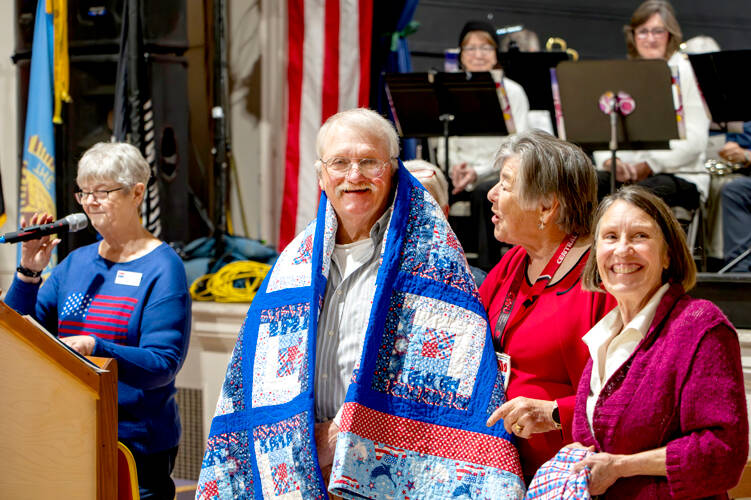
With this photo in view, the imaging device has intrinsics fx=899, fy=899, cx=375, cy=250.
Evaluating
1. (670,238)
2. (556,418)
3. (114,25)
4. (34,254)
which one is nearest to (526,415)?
A: (556,418)

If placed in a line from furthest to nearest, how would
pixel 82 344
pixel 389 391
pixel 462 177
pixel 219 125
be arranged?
pixel 462 177
pixel 219 125
pixel 82 344
pixel 389 391

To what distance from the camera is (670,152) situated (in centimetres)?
499

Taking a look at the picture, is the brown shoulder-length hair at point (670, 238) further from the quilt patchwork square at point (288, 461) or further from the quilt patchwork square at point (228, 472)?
the quilt patchwork square at point (228, 472)

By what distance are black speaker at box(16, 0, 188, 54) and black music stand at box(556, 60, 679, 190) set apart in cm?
193

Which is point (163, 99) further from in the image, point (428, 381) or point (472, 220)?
point (428, 381)

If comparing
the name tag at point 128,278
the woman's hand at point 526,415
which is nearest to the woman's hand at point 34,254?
the name tag at point 128,278

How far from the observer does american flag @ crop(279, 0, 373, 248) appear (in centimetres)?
527

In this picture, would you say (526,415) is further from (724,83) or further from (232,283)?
(724,83)

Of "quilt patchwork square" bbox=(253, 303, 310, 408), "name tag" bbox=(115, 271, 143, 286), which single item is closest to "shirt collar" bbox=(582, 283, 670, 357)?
"quilt patchwork square" bbox=(253, 303, 310, 408)

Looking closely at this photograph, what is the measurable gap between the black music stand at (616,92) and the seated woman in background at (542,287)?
236 centimetres

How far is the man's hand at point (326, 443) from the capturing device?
82.5 inches

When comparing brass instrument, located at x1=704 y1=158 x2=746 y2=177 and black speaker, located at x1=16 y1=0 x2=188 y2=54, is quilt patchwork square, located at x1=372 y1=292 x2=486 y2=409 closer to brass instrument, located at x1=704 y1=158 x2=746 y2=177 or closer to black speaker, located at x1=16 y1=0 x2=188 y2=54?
black speaker, located at x1=16 y1=0 x2=188 y2=54

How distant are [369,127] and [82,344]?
38.8 inches

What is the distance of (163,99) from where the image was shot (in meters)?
4.52
